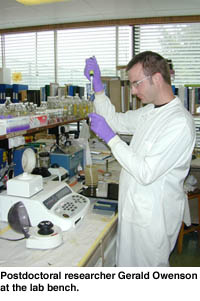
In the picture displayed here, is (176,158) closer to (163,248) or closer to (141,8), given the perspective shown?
(163,248)

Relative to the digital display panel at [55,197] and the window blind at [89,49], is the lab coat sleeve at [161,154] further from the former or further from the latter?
the window blind at [89,49]

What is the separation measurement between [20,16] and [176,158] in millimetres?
4017

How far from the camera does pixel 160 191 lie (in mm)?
1439

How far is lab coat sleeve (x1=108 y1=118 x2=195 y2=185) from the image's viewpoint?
1290 millimetres

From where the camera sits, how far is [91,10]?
4031 millimetres

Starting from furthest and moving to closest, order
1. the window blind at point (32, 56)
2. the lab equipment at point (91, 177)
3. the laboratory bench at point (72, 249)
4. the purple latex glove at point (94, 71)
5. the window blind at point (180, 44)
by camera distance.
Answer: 1. the window blind at point (32, 56)
2. the window blind at point (180, 44)
3. the lab equipment at point (91, 177)
4. the purple latex glove at point (94, 71)
5. the laboratory bench at point (72, 249)

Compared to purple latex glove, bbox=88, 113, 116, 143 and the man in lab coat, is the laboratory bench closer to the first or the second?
the man in lab coat

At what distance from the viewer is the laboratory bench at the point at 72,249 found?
117 centimetres

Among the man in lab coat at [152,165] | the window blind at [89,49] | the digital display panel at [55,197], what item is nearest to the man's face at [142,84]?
the man in lab coat at [152,165]

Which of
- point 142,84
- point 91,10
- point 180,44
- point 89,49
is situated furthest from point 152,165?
point 89,49

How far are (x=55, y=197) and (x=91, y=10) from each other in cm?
337

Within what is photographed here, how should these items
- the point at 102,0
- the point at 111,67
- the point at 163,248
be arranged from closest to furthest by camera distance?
the point at 163,248, the point at 102,0, the point at 111,67

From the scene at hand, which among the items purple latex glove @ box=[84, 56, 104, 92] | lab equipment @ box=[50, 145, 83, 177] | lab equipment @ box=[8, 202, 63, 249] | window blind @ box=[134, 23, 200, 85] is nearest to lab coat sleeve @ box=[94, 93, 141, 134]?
purple latex glove @ box=[84, 56, 104, 92]
